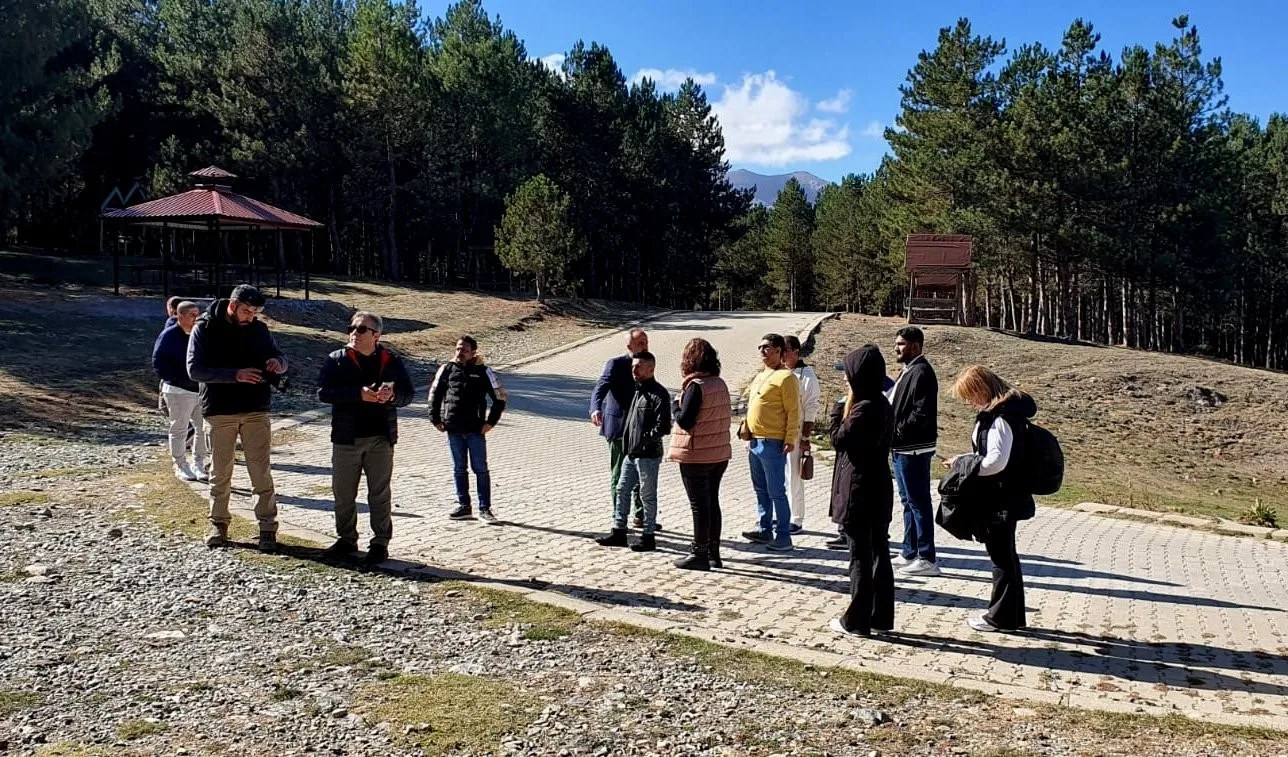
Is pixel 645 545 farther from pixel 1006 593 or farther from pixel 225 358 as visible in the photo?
pixel 225 358

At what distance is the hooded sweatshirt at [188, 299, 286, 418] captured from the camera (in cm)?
675

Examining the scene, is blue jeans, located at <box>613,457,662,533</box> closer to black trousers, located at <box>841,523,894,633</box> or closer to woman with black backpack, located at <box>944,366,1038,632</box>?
black trousers, located at <box>841,523,894,633</box>

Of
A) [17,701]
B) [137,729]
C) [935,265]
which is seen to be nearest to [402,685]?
[137,729]

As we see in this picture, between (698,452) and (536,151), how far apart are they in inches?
1657

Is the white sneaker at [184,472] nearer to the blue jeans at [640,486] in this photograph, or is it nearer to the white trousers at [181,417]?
the white trousers at [181,417]

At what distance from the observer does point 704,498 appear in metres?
6.88

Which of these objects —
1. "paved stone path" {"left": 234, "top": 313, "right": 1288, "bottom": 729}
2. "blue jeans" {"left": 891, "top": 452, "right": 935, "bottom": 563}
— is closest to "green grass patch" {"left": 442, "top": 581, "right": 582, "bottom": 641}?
"paved stone path" {"left": 234, "top": 313, "right": 1288, "bottom": 729}

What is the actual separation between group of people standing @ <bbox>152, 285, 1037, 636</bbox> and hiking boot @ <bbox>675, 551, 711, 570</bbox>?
11 millimetres

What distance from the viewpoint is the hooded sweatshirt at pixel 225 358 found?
675 cm

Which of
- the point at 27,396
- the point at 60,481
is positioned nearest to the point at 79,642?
the point at 60,481

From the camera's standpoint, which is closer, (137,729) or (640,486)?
(137,729)

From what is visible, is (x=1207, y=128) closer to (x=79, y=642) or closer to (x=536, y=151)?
(x=536, y=151)

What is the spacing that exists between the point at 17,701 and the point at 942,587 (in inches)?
224

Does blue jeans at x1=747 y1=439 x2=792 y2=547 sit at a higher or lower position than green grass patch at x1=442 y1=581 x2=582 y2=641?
higher
